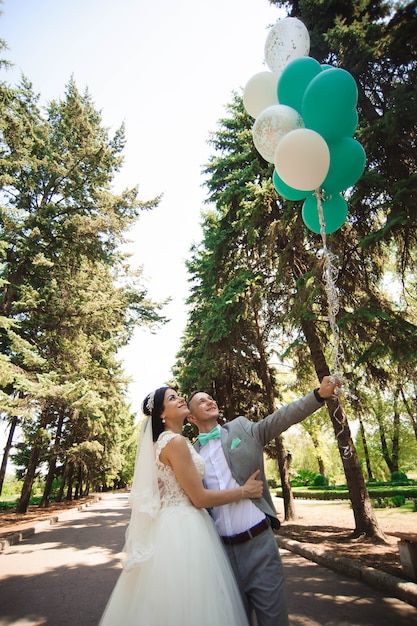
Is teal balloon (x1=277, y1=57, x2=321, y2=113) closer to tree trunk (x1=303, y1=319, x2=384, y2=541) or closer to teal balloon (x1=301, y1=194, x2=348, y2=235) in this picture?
teal balloon (x1=301, y1=194, x2=348, y2=235)

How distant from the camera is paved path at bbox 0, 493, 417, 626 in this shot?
A: 4.08 meters

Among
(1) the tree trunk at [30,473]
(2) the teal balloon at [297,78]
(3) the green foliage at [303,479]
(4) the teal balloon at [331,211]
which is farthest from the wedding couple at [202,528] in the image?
(3) the green foliage at [303,479]

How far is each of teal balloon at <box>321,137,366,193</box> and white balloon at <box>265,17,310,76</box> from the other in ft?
4.07

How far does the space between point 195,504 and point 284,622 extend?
89cm

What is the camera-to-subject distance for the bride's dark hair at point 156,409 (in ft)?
9.59

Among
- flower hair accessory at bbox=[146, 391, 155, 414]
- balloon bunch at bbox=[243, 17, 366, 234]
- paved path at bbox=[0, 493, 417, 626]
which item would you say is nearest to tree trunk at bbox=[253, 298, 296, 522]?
paved path at bbox=[0, 493, 417, 626]

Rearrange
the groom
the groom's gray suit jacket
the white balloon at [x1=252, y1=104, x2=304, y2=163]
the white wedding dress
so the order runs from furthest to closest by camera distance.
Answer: the white balloon at [x1=252, y1=104, x2=304, y2=163] < the groom's gray suit jacket < the groom < the white wedding dress

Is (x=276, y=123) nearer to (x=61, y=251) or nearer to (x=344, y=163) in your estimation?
(x=344, y=163)

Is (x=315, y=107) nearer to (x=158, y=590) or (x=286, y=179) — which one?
(x=286, y=179)

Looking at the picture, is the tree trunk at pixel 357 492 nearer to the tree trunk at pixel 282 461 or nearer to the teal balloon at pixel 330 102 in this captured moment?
the tree trunk at pixel 282 461

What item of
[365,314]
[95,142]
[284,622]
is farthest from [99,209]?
[284,622]

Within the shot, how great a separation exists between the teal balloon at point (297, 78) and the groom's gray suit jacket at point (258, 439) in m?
2.93

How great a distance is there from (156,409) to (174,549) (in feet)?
3.21

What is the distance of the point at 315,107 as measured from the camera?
3311mm
